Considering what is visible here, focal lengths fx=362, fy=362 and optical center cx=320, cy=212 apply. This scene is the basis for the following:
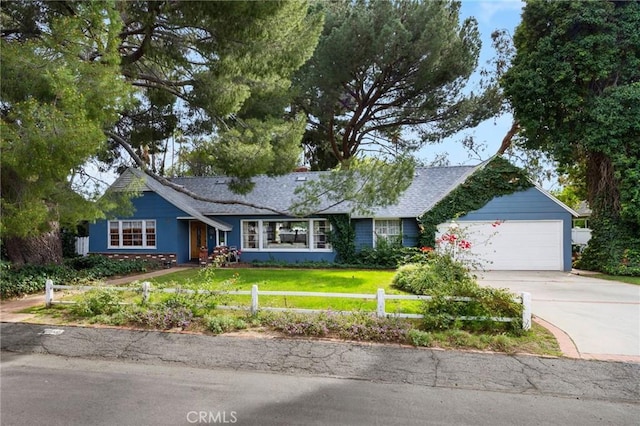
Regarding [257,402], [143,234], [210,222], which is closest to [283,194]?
[210,222]

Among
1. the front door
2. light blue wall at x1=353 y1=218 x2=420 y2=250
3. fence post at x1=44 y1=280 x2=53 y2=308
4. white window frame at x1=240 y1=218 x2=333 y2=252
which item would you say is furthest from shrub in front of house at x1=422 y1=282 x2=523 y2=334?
the front door

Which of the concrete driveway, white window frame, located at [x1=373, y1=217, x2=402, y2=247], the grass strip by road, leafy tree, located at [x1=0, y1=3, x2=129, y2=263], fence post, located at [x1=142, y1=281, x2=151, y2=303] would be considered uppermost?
leafy tree, located at [x1=0, y1=3, x2=129, y2=263]

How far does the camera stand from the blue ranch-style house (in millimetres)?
15258

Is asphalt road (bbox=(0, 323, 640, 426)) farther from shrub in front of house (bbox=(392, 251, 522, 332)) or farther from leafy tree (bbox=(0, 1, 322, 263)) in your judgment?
leafy tree (bbox=(0, 1, 322, 263))

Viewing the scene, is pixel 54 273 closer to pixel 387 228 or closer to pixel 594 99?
pixel 387 228

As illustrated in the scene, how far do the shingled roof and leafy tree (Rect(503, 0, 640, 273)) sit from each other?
4064 millimetres

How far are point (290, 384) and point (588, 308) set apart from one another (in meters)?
7.42

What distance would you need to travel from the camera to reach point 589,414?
12.7 ft

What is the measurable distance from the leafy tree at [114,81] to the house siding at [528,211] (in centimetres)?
896

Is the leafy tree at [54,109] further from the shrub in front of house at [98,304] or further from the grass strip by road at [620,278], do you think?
the grass strip by road at [620,278]

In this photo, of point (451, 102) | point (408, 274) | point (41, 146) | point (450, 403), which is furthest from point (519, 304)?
point (451, 102)

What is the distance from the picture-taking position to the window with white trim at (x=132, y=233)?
17109 mm

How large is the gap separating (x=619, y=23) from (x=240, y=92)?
14.6m

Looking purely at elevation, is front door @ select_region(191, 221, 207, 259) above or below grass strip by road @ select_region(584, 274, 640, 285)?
above
